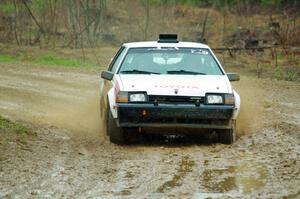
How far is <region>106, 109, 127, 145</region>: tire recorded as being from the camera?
10.3 meters

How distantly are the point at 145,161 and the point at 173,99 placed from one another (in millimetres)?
1310

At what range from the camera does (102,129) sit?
40.1 feet

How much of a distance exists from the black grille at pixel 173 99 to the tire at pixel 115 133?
64 centimetres

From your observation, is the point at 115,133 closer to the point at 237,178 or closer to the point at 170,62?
the point at 170,62

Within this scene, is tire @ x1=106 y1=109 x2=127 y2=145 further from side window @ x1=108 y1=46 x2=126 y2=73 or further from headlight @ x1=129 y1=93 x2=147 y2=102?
side window @ x1=108 y1=46 x2=126 y2=73

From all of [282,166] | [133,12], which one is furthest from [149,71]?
[133,12]

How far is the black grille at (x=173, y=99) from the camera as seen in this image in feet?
33.1

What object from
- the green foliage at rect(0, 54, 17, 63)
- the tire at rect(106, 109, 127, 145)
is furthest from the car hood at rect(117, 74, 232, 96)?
the green foliage at rect(0, 54, 17, 63)

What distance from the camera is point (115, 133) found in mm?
10391

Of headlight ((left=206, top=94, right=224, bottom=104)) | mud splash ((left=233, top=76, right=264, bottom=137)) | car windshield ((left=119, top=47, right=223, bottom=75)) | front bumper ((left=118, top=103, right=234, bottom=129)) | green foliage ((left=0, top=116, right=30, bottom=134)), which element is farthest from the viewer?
mud splash ((left=233, top=76, right=264, bottom=137))

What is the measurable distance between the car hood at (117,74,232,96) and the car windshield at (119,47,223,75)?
287 mm

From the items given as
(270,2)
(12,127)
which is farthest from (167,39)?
(270,2)

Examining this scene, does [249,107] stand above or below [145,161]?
below

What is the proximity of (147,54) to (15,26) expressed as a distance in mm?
21279
